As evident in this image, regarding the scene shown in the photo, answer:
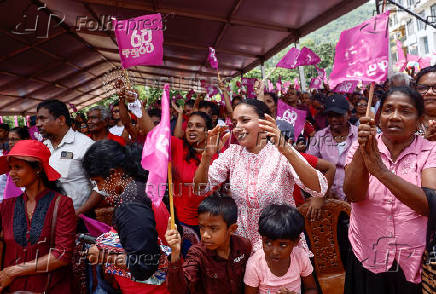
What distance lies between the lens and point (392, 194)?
5.09 ft

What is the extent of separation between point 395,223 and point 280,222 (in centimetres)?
53

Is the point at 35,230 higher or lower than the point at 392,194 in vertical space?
lower

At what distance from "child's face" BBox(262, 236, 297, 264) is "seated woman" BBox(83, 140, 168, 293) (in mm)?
520

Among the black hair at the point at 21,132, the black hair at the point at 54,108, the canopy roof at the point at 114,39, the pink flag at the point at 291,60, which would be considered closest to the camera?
the black hair at the point at 54,108

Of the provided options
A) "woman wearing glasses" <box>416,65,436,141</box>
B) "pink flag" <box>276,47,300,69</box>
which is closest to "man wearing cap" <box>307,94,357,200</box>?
"woman wearing glasses" <box>416,65,436,141</box>

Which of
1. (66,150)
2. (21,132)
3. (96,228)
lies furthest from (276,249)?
(21,132)

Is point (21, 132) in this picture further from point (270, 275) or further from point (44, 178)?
point (270, 275)

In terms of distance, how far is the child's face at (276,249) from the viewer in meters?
1.62

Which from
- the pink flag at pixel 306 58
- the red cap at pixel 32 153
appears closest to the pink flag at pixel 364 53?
the red cap at pixel 32 153

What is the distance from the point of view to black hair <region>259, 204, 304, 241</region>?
5.26 feet

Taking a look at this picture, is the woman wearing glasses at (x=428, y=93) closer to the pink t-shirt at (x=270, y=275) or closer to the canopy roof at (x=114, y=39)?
A: the pink t-shirt at (x=270, y=275)

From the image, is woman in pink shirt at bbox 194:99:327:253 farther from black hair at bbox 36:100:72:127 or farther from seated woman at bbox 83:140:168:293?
black hair at bbox 36:100:72:127

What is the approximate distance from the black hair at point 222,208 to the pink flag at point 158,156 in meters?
0.39

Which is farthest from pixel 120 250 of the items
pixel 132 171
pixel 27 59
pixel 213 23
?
pixel 27 59
